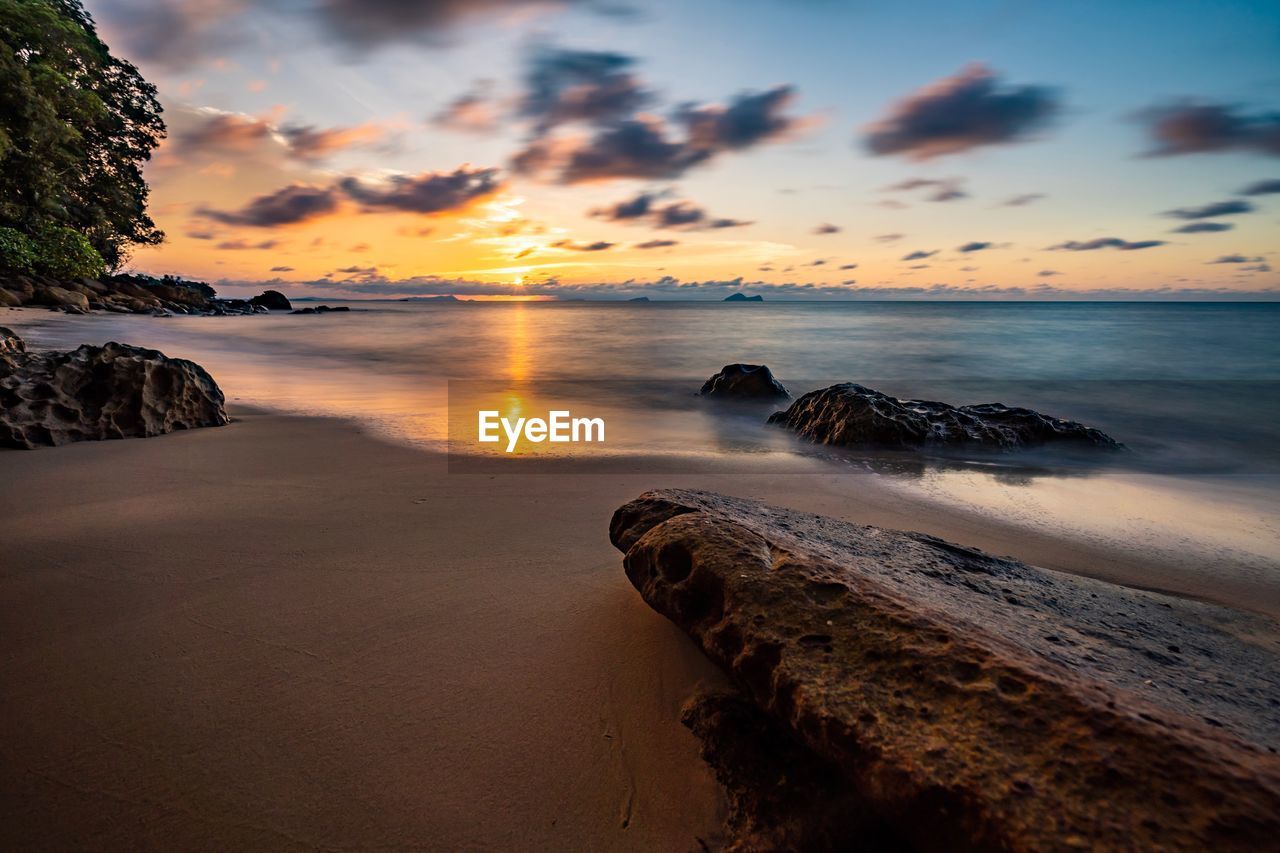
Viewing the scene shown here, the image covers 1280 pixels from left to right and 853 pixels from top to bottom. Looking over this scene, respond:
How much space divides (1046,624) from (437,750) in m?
1.71

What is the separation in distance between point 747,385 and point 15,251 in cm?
2429

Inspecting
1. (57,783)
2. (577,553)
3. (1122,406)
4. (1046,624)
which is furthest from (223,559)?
(1122,406)

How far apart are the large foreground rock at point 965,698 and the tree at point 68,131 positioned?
24.6 metres

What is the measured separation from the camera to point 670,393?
439 inches

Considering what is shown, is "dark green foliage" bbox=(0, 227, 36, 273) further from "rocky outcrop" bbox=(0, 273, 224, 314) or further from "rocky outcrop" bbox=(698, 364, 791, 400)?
"rocky outcrop" bbox=(698, 364, 791, 400)

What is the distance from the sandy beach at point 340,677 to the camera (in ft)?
4.46

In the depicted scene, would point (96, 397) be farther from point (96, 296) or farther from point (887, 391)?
point (96, 296)

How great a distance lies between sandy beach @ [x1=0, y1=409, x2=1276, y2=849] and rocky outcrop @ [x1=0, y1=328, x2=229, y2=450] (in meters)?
1.58

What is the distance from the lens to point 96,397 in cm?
489

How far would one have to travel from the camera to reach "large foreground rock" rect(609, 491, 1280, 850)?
97 centimetres

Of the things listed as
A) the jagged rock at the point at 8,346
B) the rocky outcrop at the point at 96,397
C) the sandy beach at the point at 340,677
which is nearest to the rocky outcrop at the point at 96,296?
the jagged rock at the point at 8,346

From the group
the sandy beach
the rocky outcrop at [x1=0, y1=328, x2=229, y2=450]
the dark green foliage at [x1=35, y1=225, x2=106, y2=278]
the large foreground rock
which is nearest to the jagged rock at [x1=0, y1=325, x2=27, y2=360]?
the rocky outcrop at [x1=0, y1=328, x2=229, y2=450]

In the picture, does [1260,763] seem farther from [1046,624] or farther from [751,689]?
[751,689]

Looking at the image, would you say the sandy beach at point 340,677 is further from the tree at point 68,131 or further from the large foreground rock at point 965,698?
the tree at point 68,131
